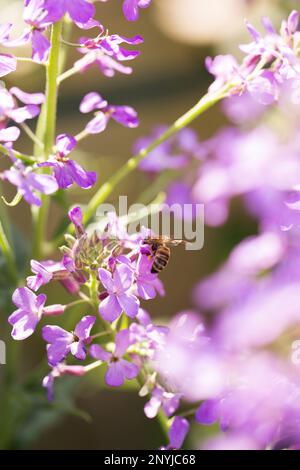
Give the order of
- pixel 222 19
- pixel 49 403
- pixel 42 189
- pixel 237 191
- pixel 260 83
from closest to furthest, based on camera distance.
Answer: pixel 42 189 → pixel 260 83 → pixel 49 403 → pixel 237 191 → pixel 222 19

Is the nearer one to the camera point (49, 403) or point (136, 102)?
point (49, 403)

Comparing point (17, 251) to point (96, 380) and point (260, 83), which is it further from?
point (260, 83)

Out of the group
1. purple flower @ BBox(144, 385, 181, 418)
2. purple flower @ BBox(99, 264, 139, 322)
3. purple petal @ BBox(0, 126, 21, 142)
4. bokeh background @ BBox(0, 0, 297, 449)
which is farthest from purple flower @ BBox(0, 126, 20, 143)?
bokeh background @ BBox(0, 0, 297, 449)

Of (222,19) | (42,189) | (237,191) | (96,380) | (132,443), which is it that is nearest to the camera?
(42,189)

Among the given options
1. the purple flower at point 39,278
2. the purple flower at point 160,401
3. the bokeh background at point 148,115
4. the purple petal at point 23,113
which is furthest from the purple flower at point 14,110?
the bokeh background at point 148,115

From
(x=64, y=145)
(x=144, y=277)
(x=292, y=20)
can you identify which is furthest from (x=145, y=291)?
(x=292, y=20)

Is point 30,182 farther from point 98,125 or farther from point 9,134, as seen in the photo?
point 98,125

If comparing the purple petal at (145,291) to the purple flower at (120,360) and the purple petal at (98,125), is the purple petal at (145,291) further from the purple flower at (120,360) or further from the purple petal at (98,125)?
the purple petal at (98,125)

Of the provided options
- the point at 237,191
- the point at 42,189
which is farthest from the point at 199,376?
the point at 237,191
